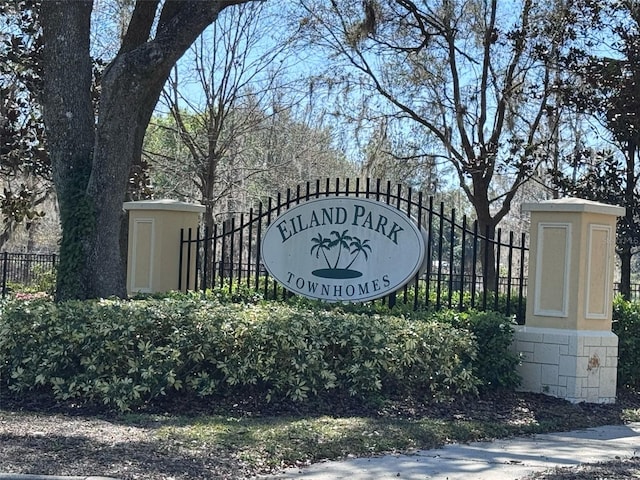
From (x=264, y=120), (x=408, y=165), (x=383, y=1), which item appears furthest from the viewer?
(x=264, y=120)

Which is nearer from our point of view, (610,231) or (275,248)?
(610,231)

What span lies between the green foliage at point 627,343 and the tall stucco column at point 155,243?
6.30m

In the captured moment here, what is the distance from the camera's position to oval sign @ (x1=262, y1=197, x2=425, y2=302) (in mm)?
11609

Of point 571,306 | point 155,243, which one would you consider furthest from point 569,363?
point 155,243

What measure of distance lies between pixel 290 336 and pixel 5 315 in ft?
10.4

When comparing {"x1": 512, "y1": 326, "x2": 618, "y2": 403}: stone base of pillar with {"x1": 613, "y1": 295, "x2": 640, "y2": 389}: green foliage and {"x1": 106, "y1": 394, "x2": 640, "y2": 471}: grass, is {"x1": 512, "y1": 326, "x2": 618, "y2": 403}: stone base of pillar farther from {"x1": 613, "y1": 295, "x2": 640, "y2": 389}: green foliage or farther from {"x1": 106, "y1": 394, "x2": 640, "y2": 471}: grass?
{"x1": 613, "y1": 295, "x2": 640, "y2": 389}: green foliage

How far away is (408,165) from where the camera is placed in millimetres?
20562

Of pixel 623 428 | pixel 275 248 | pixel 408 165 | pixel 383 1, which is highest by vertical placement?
pixel 383 1

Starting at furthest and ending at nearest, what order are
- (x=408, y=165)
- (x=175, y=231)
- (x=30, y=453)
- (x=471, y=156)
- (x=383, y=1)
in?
(x=408, y=165)
(x=471, y=156)
(x=383, y=1)
(x=175, y=231)
(x=30, y=453)

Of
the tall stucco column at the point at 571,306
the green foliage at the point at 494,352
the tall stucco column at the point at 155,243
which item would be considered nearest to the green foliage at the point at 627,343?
the tall stucco column at the point at 571,306

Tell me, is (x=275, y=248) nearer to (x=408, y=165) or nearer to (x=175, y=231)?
(x=175, y=231)

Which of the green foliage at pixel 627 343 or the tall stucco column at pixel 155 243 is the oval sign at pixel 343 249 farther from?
the green foliage at pixel 627 343

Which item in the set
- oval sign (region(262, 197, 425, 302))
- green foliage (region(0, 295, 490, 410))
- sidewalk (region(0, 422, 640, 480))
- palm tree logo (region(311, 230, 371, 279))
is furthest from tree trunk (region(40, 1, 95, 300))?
sidewalk (region(0, 422, 640, 480))

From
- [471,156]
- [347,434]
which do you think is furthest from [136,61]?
[471,156]
